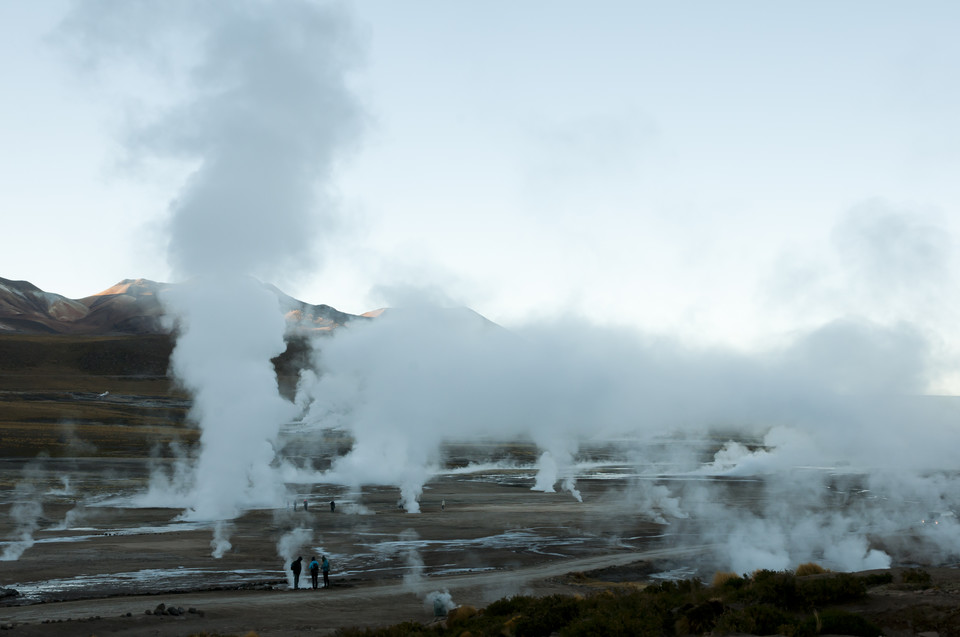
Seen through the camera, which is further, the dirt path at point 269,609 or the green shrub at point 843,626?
the dirt path at point 269,609

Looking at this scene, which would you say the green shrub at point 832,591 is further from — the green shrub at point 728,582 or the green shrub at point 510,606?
the green shrub at point 510,606

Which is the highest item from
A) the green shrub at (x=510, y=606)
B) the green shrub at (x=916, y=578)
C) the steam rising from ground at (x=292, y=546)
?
the green shrub at (x=916, y=578)

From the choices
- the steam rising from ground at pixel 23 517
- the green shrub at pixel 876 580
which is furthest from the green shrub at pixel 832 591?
the steam rising from ground at pixel 23 517

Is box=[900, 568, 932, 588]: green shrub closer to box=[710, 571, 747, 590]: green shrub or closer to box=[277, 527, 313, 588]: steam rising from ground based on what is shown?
box=[710, 571, 747, 590]: green shrub

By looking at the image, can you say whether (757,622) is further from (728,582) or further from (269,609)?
(269,609)

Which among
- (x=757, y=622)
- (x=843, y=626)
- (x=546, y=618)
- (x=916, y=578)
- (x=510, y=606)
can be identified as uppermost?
(x=757, y=622)

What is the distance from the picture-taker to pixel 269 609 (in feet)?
86.9

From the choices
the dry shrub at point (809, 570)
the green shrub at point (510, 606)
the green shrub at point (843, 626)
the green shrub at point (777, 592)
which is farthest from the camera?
the dry shrub at point (809, 570)

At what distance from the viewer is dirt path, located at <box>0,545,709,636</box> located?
907 inches

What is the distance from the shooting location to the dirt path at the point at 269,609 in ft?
75.6

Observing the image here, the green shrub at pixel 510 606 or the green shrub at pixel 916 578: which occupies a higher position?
the green shrub at pixel 916 578

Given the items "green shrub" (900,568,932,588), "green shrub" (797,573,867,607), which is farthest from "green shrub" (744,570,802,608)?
"green shrub" (900,568,932,588)

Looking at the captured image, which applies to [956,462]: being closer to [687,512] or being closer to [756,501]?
[756,501]

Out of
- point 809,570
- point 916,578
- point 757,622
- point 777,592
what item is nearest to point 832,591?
point 777,592
